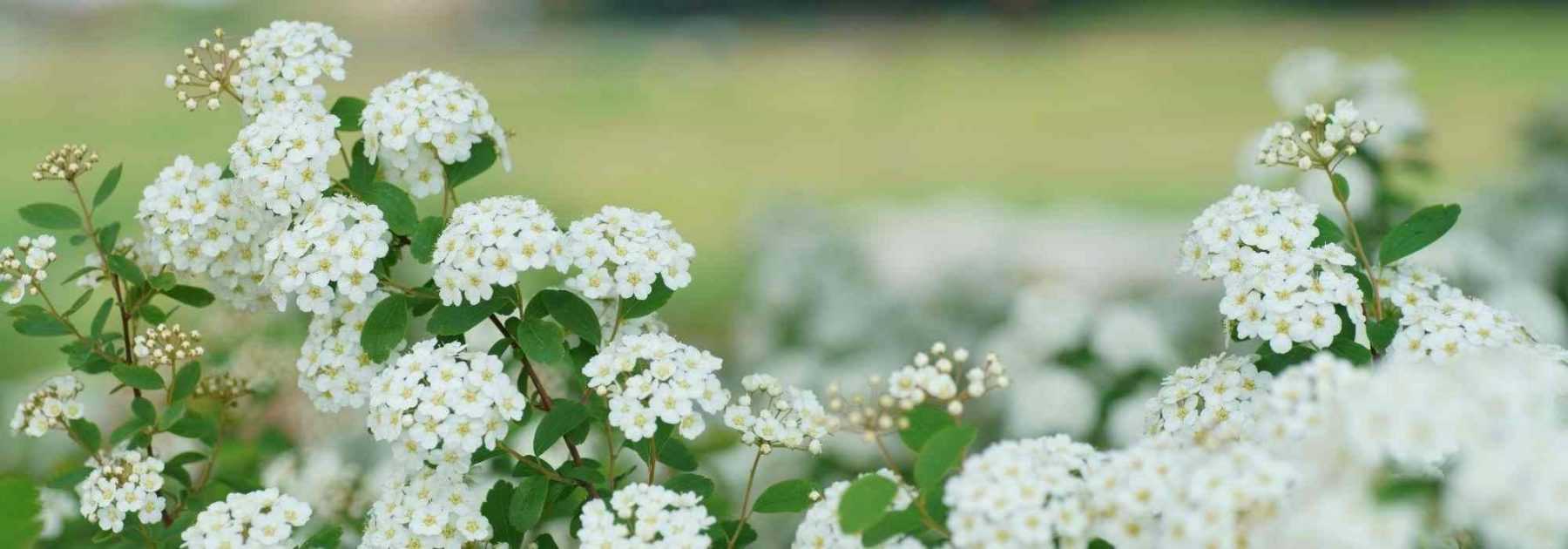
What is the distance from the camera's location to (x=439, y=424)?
5.11 ft

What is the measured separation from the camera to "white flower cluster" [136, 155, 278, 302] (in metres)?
1.77

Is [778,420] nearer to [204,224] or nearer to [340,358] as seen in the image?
[340,358]

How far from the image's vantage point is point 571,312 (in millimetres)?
1729

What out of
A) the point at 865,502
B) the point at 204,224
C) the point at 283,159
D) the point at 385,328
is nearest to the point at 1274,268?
the point at 865,502

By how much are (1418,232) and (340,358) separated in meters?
1.33

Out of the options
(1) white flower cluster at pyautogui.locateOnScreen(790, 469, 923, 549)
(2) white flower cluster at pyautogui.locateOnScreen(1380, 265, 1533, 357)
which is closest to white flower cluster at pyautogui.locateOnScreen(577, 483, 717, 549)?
(1) white flower cluster at pyautogui.locateOnScreen(790, 469, 923, 549)

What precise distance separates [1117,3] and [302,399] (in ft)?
41.3

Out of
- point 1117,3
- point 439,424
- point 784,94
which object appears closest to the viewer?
point 439,424

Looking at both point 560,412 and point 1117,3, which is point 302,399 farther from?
point 1117,3

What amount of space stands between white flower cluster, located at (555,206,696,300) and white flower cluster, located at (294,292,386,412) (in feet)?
Result: 0.91

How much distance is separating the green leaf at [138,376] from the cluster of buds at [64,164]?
10.2 inches

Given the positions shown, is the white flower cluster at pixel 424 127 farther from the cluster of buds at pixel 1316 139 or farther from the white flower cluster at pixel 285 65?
the cluster of buds at pixel 1316 139

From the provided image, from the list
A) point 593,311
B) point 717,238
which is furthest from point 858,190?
point 593,311

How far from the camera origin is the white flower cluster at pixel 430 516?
64.3 inches
